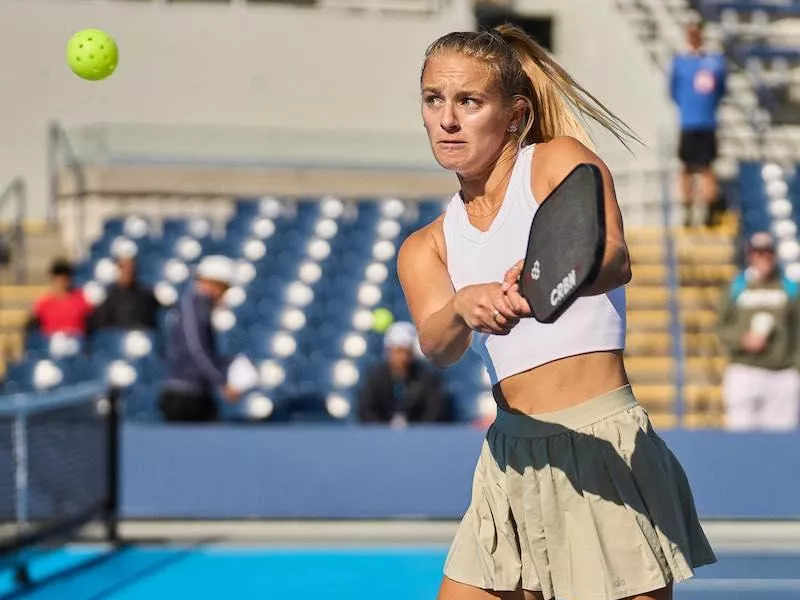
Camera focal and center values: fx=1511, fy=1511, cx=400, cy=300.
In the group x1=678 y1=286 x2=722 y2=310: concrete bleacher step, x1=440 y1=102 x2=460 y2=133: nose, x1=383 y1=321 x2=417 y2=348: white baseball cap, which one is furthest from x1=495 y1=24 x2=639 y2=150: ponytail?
x1=678 y1=286 x2=722 y2=310: concrete bleacher step

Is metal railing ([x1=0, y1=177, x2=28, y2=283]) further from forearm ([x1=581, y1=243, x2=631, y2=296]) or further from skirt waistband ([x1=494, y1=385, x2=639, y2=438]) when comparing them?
forearm ([x1=581, y1=243, x2=631, y2=296])

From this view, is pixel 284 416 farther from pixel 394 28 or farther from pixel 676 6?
pixel 676 6

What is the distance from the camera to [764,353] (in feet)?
37.3

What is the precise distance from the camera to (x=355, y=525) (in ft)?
35.1

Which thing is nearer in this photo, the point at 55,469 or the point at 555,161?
the point at 555,161

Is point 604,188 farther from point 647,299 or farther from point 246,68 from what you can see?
point 246,68

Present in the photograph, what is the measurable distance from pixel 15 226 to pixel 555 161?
13.3 meters

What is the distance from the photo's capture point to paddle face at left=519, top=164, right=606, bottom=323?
2941 millimetres

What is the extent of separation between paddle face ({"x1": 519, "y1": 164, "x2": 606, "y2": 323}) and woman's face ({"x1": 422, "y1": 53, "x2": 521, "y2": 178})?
44cm

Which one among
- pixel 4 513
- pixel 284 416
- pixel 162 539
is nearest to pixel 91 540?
pixel 162 539

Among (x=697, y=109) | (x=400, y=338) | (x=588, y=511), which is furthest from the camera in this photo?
(x=697, y=109)

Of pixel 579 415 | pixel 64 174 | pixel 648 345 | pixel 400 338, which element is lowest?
pixel 648 345

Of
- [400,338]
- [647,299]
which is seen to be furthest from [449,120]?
[647,299]

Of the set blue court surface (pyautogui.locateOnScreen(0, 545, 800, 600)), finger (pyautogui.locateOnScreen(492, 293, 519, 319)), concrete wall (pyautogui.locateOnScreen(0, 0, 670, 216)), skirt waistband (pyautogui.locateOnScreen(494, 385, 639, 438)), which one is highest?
concrete wall (pyautogui.locateOnScreen(0, 0, 670, 216))
